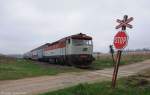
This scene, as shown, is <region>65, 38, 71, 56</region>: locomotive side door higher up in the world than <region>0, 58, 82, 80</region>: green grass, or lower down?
higher up

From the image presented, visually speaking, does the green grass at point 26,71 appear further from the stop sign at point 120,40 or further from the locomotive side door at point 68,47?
the stop sign at point 120,40

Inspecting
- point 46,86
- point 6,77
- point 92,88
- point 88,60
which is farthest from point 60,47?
point 92,88

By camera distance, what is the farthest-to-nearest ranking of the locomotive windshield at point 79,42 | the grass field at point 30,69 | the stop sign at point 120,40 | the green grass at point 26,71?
1. the locomotive windshield at point 79,42
2. the grass field at point 30,69
3. the green grass at point 26,71
4. the stop sign at point 120,40

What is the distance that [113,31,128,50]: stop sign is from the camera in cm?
1437

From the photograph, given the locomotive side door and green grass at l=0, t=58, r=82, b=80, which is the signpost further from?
the locomotive side door

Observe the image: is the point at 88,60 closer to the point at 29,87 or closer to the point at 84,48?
the point at 84,48

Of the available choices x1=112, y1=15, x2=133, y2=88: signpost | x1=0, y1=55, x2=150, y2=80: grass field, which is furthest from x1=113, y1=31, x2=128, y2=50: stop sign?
x1=0, y1=55, x2=150, y2=80: grass field

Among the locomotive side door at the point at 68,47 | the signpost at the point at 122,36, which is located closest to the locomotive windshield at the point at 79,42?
the locomotive side door at the point at 68,47

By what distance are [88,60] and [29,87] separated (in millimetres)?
20222

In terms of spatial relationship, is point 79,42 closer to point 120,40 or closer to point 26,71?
point 26,71


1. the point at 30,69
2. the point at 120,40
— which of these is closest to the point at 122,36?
the point at 120,40

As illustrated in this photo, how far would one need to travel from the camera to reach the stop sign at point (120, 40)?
47.1 feet

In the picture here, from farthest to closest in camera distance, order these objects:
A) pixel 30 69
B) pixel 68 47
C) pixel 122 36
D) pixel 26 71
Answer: pixel 68 47 → pixel 30 69 → pixel 26 71 → pixel 122 36

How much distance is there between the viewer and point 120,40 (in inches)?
572
